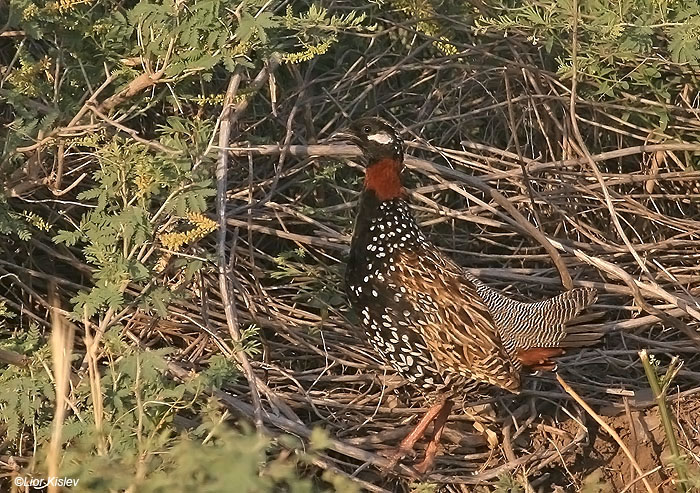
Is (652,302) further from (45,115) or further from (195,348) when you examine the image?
(45,115)

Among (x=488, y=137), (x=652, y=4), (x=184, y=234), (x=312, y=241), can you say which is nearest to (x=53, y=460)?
(x=184, y=234)

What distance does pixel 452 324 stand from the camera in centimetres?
427

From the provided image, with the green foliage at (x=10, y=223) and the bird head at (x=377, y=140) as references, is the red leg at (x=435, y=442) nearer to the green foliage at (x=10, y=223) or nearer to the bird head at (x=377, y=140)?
the bird head at (x=377, y=140)

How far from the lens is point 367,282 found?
4.29 meters

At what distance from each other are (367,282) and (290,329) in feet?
1.91

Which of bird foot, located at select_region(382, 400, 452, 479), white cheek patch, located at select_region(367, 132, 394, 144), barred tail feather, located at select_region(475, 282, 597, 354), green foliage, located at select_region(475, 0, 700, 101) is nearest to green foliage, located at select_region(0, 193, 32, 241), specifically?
white cheek patch, located at select_region(367, 132, 394, 144)

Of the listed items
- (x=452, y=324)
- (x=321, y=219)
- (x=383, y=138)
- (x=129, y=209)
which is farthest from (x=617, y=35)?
(x=129, y=209)

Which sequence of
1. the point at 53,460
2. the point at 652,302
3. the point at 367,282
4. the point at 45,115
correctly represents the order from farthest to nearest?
the point at 652,302 < the point at 367,282 < the point at 45,115 < the point at 53,460

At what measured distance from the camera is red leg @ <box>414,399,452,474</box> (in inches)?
174

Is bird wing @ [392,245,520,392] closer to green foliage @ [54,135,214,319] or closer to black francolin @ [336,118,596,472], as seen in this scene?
black francolin @ [336,118,596,472]

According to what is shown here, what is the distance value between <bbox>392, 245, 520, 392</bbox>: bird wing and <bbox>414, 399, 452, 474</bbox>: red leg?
0.94 feet

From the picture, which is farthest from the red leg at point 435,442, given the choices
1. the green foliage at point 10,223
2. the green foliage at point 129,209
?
the green foliage at point 10,223

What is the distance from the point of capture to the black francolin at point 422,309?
14.0 feet

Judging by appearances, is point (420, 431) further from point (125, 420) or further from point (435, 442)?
point (125, 420)
